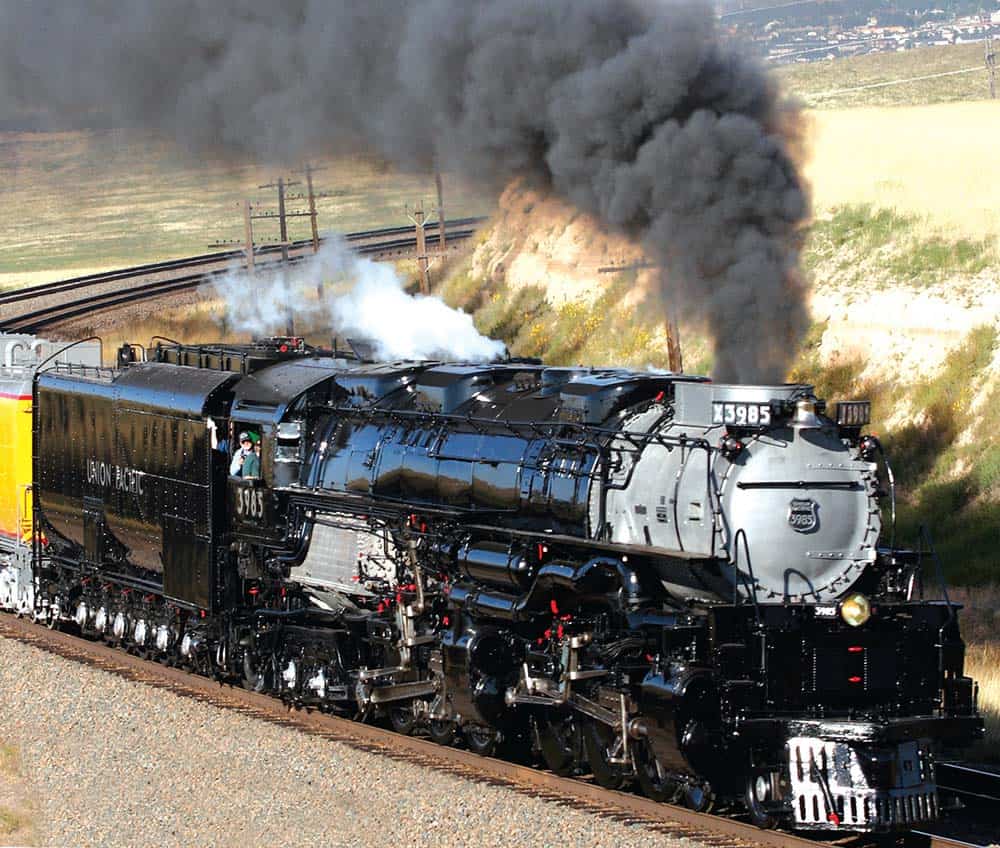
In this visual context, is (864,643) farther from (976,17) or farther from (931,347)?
(976,17)

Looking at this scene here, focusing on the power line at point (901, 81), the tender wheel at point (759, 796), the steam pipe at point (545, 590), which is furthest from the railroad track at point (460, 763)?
the power line at point (901, 81)

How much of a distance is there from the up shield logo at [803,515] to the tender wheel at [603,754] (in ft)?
7.74

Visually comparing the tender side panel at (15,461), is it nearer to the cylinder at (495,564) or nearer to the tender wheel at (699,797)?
the cylinder at (495,564)

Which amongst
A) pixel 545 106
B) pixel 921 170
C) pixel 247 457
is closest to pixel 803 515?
pixel 545 106

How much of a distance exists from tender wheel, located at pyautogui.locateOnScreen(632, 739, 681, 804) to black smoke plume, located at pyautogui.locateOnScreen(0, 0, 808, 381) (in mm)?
3206

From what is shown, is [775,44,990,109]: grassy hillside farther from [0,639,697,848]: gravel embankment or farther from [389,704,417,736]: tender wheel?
[0,639,697,848]: gravel embankment

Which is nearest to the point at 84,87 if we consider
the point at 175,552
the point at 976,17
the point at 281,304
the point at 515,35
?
the point at 175,552

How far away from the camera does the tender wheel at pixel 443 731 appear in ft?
49.4

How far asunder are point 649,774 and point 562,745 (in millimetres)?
1245

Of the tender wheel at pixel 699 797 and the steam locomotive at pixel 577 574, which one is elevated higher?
the steam locomotive at pixel 577 574

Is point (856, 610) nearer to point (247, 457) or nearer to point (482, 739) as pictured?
point (482, 739)

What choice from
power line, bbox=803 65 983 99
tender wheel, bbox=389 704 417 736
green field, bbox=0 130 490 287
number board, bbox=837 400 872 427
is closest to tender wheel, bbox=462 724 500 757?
tender wheel, bbox=389 704 417 736

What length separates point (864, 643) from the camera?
40.3ft

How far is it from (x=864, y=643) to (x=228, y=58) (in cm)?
999
